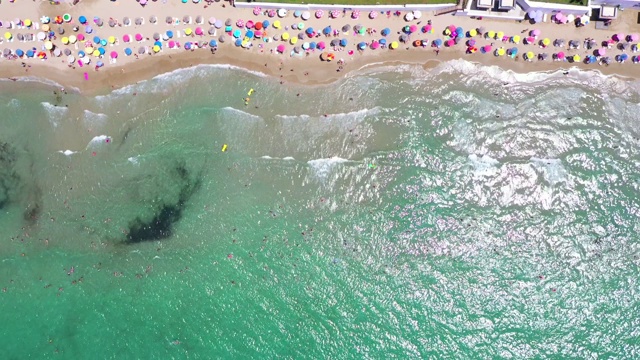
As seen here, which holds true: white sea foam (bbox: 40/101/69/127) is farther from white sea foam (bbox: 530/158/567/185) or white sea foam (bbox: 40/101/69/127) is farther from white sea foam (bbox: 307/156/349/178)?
white sea foam (bbox: 530/158/567/185)

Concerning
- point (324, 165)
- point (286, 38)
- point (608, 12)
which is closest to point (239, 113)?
point (286, 38)

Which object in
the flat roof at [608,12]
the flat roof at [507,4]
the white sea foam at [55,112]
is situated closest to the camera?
the flat roof at [507,4]

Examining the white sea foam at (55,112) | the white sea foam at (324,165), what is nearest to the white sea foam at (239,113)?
the white sea foam at (324,165)

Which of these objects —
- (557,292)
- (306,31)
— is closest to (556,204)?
(557,292)

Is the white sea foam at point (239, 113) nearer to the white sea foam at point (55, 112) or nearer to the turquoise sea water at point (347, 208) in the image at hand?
the turquoise sea water at point (347, 208)

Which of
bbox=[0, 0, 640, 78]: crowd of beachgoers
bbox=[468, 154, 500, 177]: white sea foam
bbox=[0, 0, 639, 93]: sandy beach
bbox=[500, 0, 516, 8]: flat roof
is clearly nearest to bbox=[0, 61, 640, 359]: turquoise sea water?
bbox=[468, 154, 500, 177]: white sea foam

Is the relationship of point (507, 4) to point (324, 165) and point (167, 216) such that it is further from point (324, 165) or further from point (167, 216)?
point (167, 216)
